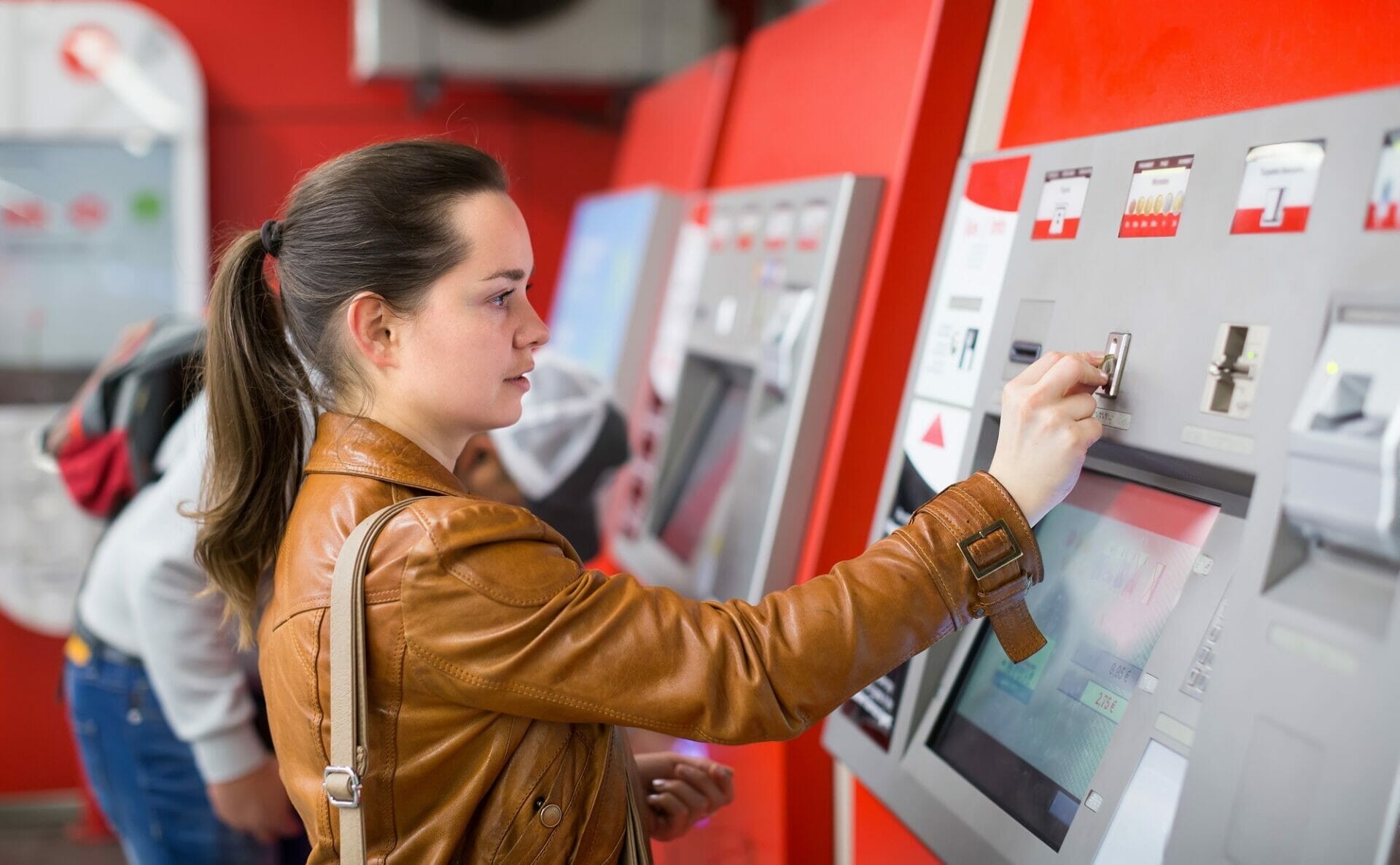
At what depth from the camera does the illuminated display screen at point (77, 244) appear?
11.4 feet

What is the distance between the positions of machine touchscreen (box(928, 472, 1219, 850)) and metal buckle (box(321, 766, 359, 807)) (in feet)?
2.11


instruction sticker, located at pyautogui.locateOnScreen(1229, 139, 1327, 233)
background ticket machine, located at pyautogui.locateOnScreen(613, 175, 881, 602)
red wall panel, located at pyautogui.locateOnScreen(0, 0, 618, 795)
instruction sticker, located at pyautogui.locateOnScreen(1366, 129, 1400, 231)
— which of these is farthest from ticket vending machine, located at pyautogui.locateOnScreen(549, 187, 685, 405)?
instruction sticker, located at pyautogui.locateOnScreen(1366, 129, 1400, 231)

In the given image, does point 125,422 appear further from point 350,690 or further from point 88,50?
point 88,50

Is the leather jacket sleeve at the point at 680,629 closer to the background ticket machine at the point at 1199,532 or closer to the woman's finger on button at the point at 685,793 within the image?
the background ticket machine at the point at 1199,532

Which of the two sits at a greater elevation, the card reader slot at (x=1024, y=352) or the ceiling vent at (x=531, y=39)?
the ceiling vent at (x=531, y=39)

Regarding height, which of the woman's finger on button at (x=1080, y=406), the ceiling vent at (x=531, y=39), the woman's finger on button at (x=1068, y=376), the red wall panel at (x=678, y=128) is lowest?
the woman's finger on button at (x=1080, y=406)

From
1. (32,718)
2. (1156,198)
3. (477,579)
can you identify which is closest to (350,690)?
(477,579)

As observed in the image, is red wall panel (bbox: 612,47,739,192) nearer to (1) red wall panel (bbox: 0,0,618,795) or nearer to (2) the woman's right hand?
(1) red wall panel (bbox: 0,0,618,795)

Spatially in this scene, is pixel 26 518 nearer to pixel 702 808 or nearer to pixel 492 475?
pixel 492 475

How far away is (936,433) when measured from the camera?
141cm

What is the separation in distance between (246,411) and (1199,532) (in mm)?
988

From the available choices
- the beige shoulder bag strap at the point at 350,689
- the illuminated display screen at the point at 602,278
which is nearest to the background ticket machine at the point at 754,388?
the illuminated display screen at the point at 602,278

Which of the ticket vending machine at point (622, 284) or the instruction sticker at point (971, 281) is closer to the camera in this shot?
the instruction sticker at point (971, 281)

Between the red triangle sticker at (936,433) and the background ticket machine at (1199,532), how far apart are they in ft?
0.21
